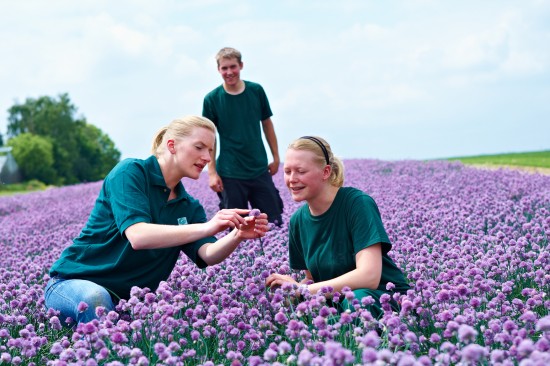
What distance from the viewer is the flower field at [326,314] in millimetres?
2910

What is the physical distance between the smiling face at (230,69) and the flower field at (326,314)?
6.23 feet

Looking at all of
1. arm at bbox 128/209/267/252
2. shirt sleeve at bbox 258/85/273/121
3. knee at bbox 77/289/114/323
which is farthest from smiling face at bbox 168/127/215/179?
shirt sleeve at bbox 258/85/273/121

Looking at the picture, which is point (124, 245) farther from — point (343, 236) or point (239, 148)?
point (239, 148)

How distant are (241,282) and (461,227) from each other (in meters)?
2.70

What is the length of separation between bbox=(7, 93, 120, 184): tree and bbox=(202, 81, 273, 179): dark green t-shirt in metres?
49.1

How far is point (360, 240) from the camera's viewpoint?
4.04 metres

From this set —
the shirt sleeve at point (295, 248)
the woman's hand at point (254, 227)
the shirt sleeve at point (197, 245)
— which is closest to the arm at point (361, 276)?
the woman's hand at point (254, 227)

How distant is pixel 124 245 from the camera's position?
4.46 meters

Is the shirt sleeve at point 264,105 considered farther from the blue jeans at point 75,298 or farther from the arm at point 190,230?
the arm at point 190,230

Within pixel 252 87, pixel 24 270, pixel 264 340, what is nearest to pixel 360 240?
pixel 264 340

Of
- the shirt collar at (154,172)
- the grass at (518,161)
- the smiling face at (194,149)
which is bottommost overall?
the grass at (518,161)

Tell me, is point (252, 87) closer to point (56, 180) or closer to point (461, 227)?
point (461, 227)

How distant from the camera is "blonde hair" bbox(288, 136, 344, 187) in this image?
409cm

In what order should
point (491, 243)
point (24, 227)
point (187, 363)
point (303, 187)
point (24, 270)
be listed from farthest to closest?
1. point (24, 227)
2. point (24, 270)
3. point (491, 243)
4. point (303, 187)
5. point (187, 363)
